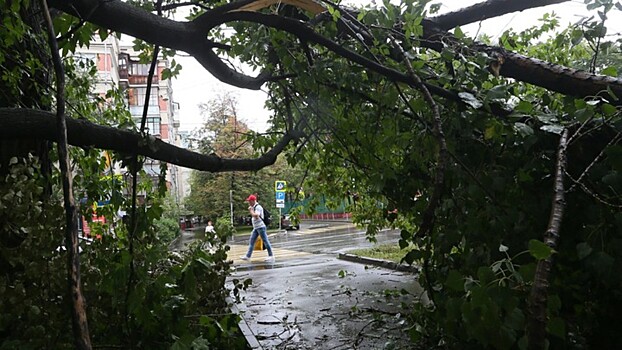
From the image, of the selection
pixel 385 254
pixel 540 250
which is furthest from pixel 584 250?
pixel 385 254

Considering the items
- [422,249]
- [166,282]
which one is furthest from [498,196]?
[166,282]

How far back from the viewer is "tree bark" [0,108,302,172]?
2945mm

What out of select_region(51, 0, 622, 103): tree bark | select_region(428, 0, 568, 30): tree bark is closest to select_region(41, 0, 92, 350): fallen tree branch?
select_region(51, 0, 622, 103): tree bark

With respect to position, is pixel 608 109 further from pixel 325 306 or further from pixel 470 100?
pixel 325 306

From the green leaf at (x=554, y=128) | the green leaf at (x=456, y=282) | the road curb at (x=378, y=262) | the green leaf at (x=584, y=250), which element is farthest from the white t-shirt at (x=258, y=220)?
the green leaf at (x=456, y=282)

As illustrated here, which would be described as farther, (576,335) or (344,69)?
(344,69)

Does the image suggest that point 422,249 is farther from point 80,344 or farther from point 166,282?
point 80,344

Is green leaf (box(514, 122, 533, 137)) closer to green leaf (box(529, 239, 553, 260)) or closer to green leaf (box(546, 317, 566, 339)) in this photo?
green leaf (box(546, 317, 566, 339))

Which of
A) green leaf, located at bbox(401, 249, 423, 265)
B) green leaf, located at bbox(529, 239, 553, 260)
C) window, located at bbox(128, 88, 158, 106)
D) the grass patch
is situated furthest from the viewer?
the grass patch

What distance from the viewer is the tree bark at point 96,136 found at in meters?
2.95

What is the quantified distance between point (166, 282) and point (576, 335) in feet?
8.70

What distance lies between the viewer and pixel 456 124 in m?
2.89

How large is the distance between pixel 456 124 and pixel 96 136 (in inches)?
89.6

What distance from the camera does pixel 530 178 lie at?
2.71 meters
